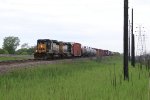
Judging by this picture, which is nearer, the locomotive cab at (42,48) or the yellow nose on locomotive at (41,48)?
the locomotive cab at (42,48)

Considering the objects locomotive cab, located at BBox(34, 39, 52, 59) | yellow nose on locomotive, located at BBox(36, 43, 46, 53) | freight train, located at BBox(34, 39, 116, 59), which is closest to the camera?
locomotive cab, located at BBox(34, 39, 52, 59)

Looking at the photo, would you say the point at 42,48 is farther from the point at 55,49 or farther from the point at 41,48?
the point at 55,49

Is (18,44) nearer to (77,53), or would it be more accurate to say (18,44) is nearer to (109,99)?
(77,53)

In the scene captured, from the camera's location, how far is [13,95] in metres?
14.6

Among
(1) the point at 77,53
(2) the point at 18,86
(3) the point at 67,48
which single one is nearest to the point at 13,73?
Result: (2) the point at 18,86

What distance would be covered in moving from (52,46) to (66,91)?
1539 inches

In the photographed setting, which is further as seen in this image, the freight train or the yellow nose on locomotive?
the yellow nose on locomotive

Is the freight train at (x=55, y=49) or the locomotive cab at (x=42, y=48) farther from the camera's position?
the freight train at (x=55, y=49)

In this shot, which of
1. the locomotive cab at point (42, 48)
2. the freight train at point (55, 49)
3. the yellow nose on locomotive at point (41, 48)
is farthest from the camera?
the yellow nose on locomotive at point (41, 48)

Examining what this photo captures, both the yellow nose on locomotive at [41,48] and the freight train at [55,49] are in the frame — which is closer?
the freight train at [55,49]

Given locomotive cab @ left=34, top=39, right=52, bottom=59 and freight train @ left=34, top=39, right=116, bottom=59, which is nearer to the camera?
locomotive cab @ left=34, top=39, right=52, bottom=59

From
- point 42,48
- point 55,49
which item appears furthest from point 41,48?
point 55,49

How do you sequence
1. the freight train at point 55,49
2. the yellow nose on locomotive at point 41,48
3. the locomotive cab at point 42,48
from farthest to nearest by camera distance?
the yellow nose on locomotive at point 41,48 < the freight train at point 55,49 < the locomotive cab at point 42,48

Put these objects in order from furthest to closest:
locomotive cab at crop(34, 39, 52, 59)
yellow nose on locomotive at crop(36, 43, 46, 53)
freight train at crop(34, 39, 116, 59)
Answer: yellow nose on locomotive at crop(36, 43, 46, 53) < freight train at crop(34, 39, 116, 59) < locomotive cab at crop(34, 39, 52, 59)
